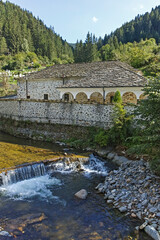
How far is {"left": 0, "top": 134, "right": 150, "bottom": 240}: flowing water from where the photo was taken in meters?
6.34

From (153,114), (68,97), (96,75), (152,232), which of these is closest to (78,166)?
(153,114)

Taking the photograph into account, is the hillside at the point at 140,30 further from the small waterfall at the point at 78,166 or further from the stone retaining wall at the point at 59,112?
the small waterfall at the point at 78,166

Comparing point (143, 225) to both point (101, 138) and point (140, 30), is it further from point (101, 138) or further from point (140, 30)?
point (140, 30)

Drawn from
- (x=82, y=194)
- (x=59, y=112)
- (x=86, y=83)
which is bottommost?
(x=82, y=194)

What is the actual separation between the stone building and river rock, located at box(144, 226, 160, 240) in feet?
33.7

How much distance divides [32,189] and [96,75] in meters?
14.0

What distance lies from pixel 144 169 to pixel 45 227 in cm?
551

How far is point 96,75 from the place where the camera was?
20.2 metres

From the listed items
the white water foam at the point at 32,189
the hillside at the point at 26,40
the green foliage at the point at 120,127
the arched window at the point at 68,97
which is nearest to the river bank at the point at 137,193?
the white water foam at the point at 32,189

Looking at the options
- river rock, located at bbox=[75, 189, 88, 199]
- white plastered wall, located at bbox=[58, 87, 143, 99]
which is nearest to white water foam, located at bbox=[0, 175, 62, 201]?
river rock, located at bbox=[75, 189, 88, 199]

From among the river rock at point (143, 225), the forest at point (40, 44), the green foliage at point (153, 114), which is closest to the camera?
the river rock at point (143, 225)

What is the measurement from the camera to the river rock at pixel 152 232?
603 centimetres

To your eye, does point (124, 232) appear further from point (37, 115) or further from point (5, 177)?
point (37, 115)

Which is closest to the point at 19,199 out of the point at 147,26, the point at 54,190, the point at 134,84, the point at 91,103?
the point at 54,190
